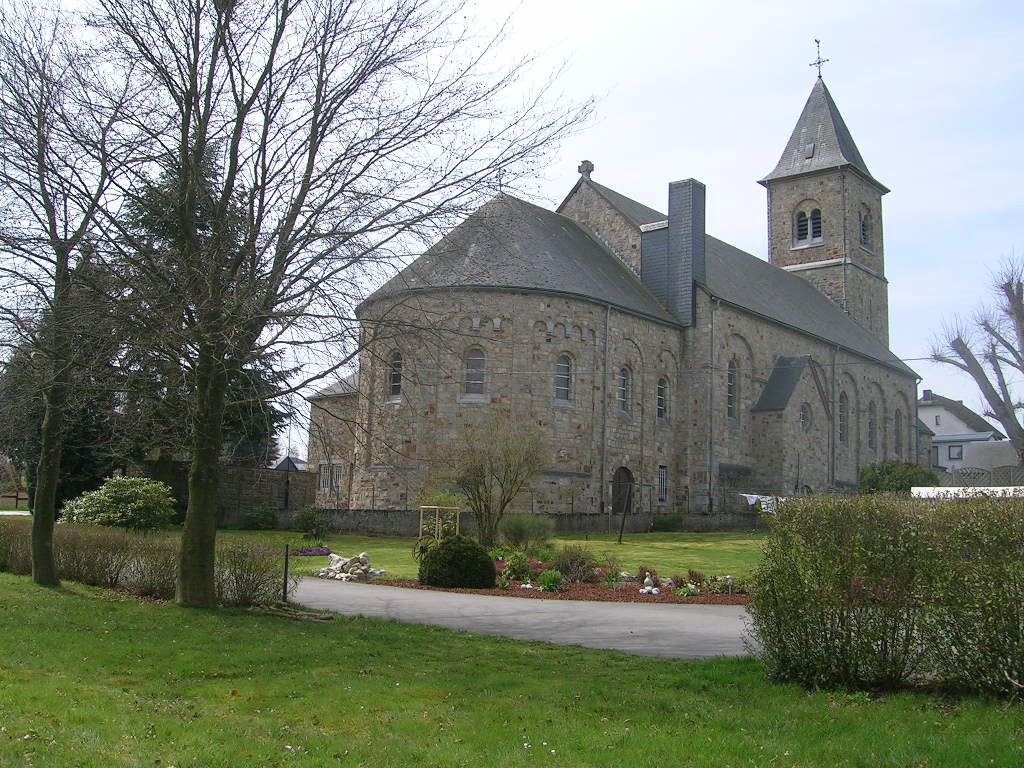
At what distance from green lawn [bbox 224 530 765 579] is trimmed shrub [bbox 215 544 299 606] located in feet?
11.9

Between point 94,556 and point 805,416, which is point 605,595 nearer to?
point 94,556

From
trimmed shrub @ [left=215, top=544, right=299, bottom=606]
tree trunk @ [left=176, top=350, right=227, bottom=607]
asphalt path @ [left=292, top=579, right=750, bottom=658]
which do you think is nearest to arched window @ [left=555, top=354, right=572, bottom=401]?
asphalt path @ [left=292, top=579, right=750, bottom=658]

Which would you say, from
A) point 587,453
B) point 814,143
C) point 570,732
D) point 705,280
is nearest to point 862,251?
point 814,143

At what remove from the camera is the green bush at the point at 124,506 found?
22.2 meters

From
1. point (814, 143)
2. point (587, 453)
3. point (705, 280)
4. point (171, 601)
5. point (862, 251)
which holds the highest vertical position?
point (814, 143)

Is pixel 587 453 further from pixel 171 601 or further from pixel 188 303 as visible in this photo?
pixel 188 303

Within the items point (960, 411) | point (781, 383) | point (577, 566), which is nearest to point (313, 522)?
point (577, 566)

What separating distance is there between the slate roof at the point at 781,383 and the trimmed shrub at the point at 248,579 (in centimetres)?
3189

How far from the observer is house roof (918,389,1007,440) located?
85.4m

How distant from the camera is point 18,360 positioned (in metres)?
13.3

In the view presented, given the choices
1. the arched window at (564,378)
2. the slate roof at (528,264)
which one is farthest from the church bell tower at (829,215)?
the arched window at (564,378)

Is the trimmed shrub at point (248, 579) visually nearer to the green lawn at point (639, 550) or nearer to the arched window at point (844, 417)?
the green lawn at point (639, 550)

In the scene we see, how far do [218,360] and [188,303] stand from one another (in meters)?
0.75

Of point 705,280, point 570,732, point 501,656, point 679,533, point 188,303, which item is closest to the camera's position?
point 570,732
